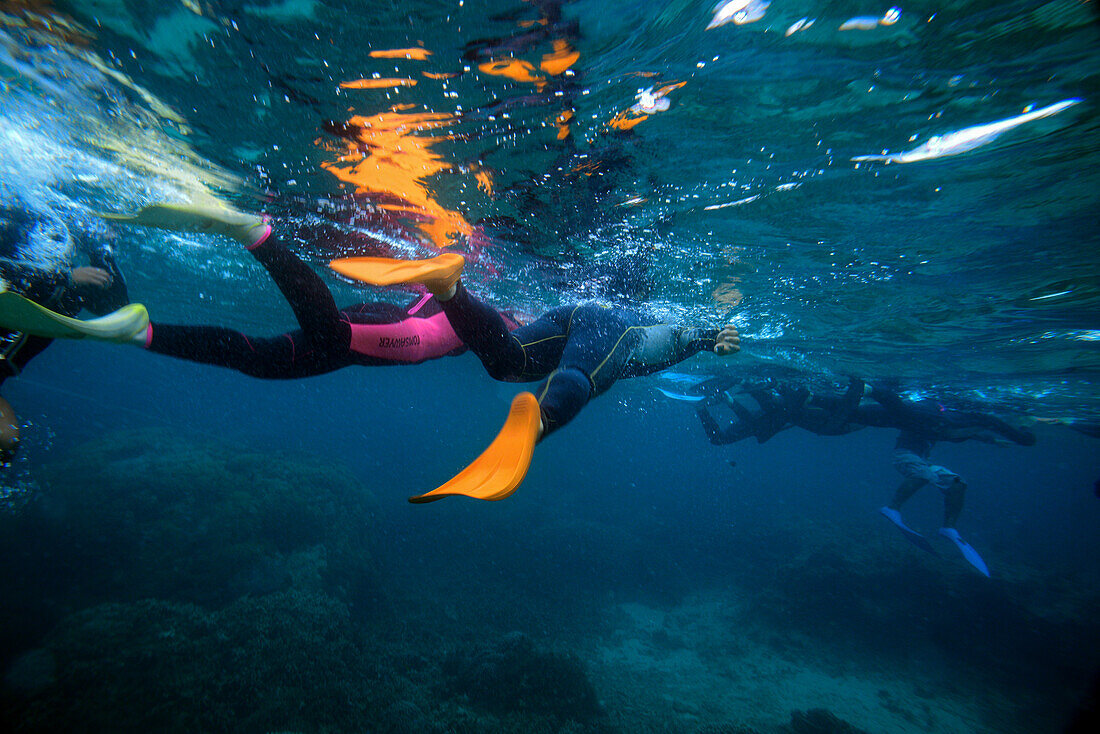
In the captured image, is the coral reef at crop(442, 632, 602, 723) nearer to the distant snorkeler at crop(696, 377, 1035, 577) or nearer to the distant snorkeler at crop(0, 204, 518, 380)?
the distant snorkeler at crop(0, 204, 518, 380)

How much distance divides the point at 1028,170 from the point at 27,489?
94.8ft

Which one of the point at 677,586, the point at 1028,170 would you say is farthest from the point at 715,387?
the point at 1028,170

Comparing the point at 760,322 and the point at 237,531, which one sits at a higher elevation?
the point at 760,322

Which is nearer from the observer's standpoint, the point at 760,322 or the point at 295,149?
the point at 295,149

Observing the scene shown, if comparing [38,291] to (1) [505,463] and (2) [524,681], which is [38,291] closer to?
(1) [505,463]

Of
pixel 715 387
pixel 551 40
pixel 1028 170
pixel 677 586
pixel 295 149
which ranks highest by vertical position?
pixel 295 149

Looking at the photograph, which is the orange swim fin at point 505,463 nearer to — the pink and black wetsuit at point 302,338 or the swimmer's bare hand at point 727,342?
the pink and black wetsuit at point 302,338

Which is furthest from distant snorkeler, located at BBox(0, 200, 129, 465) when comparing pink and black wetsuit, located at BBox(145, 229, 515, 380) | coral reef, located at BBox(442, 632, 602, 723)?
coral reef, located at BBox(442, 632, 602, 723)

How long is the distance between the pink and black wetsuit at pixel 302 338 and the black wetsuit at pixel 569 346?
0.73 metres

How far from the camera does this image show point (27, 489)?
15.0 metres

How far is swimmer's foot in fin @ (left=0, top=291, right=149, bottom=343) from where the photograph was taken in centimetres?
225

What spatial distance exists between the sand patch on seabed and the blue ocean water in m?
0.12

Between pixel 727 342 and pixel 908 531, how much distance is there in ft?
42.7

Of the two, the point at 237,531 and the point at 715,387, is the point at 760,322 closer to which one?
the point at 715,387
